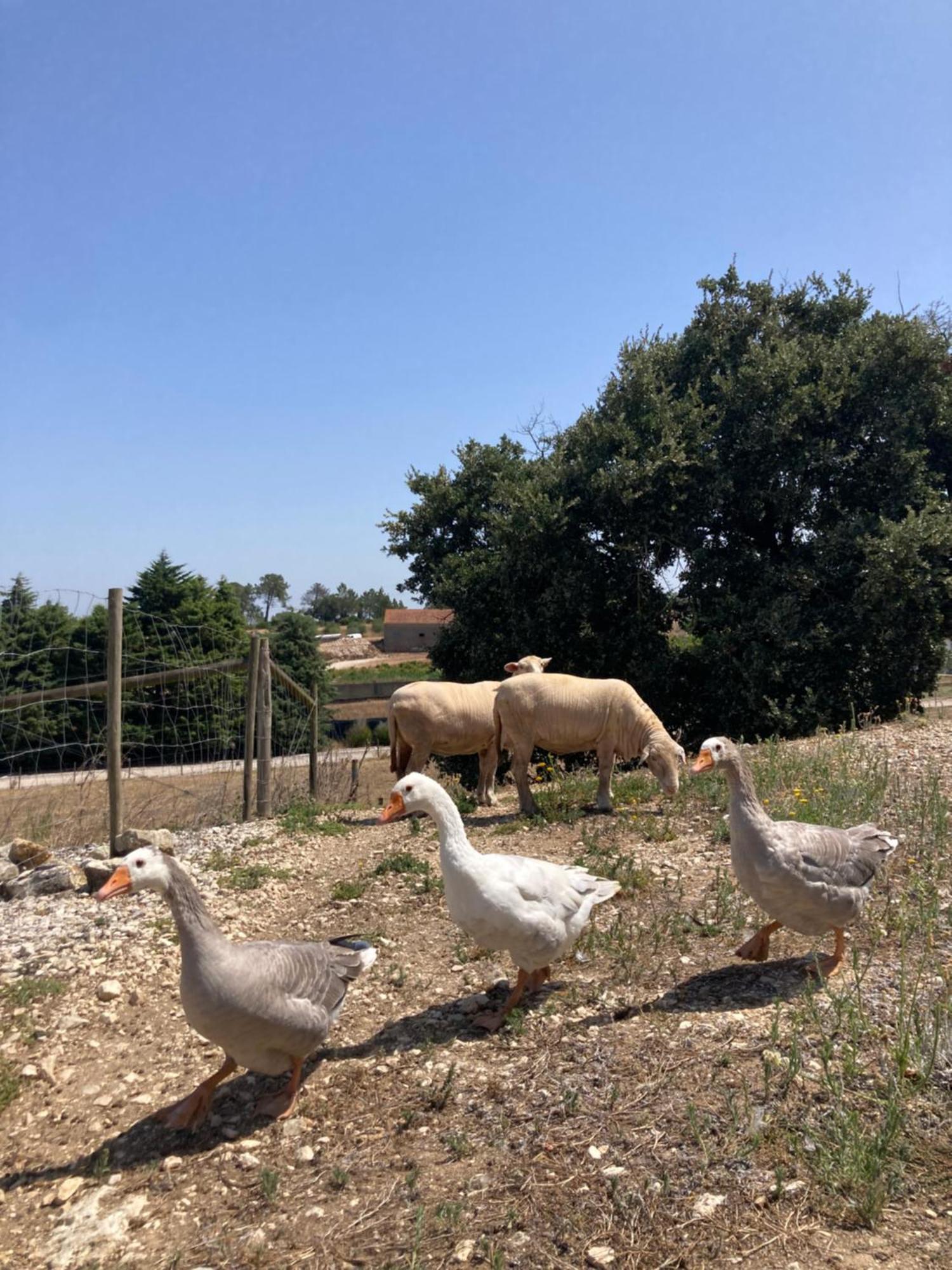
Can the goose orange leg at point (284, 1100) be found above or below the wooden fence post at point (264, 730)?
below

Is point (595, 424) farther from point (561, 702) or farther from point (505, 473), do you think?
point (561, 702)

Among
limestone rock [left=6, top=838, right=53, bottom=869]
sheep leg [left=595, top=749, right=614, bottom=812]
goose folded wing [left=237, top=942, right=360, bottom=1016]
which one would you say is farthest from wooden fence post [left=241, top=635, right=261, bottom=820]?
goose folded wing [left=237, top=942, right=360, bottom=1016]

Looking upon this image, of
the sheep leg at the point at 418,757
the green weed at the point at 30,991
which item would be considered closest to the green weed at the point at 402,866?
the green weed at the point at 30,991

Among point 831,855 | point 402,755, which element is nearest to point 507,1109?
point 831,855

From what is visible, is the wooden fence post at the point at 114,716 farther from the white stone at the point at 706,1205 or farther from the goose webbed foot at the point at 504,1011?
the white stone at the point at 706,1205

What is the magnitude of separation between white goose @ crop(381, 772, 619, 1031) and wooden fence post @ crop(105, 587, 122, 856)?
419cm

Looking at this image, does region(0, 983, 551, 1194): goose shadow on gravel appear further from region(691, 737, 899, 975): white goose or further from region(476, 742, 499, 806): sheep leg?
region(476, 742, 499, 806): sheep leg

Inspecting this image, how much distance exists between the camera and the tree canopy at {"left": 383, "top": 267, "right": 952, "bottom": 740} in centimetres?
1630

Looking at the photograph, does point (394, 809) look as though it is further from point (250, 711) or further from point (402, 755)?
point (402, 755)

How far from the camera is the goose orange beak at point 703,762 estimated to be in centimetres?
564

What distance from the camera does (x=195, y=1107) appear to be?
4699mm

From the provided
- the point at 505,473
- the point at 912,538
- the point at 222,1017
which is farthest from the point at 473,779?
the point at 222,1017

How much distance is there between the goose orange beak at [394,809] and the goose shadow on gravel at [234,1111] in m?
1.29

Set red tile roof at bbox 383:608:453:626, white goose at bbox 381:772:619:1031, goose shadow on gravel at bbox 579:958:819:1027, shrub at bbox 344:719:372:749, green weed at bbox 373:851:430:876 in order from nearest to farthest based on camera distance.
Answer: white goose at bbox 381:772:619:1031 → goose shadow on gravel at bbox 579:958:819:1027 → green weed at bbox 373:851:430:876 → shrub at bbox 344:719:372:749 → red tile roof at bbox 383:608:453:626
